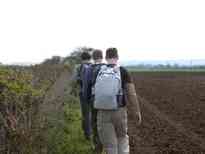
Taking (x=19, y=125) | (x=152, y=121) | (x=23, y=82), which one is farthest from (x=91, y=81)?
(x=152, y=121)

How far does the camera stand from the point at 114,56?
622cm

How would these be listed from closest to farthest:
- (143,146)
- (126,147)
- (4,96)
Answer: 1. (4,96)
2. (126,147)
3. (143,146)

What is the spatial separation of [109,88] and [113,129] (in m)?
0.70

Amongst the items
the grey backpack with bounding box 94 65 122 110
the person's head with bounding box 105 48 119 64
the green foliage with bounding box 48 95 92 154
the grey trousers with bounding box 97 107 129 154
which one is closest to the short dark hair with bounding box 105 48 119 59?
the person's head with bounding box 105 48 119 64

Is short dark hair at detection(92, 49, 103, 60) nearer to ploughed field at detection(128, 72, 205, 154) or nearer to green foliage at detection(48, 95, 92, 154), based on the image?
green foliage at detection(48, 95, 92, 154)

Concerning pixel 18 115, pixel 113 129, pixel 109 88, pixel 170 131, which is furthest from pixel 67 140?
pixel 170 131

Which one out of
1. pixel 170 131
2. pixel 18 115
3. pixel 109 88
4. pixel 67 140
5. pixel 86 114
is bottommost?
pixel 170 131

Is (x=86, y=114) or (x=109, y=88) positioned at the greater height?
(x=109, y=88)

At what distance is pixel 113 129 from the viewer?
6297 millimetres

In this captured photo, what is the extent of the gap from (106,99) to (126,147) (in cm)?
88

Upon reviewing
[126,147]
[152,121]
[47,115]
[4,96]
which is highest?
[4,96]

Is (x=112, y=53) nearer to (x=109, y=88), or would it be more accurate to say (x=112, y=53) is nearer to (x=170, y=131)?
(x=109, y=88)

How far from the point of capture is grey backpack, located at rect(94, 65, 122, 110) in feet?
19.7

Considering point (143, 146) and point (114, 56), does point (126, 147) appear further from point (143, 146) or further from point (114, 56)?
point (143, 146)
